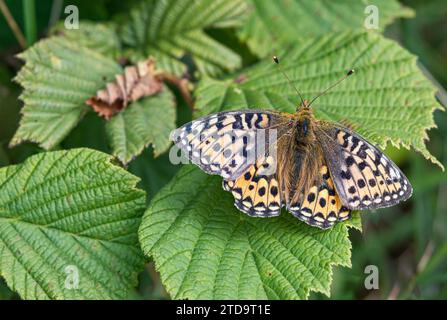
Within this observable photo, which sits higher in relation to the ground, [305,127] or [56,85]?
[56,85]

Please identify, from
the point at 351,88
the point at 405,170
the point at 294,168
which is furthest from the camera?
the point at 405,170

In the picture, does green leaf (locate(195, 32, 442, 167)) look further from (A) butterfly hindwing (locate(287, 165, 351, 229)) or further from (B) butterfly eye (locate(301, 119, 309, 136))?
(A) butterfly hindwing (locate(287, 165, 351, 229))

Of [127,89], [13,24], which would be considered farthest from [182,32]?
[13,24]

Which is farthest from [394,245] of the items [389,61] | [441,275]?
[389,61]

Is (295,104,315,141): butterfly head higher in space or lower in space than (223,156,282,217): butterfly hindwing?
higher

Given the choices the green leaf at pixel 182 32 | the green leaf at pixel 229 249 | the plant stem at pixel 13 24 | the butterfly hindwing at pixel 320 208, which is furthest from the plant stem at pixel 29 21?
the butterfly hindwing at pixel 320 208

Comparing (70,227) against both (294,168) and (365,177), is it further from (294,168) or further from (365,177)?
(365,177)

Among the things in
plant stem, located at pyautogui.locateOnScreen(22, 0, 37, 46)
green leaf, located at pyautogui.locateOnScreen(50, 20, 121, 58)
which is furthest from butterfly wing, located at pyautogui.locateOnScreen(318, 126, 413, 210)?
plant stem, located at pyautogui.locateOnScreen(22, 0, 37, 46)
